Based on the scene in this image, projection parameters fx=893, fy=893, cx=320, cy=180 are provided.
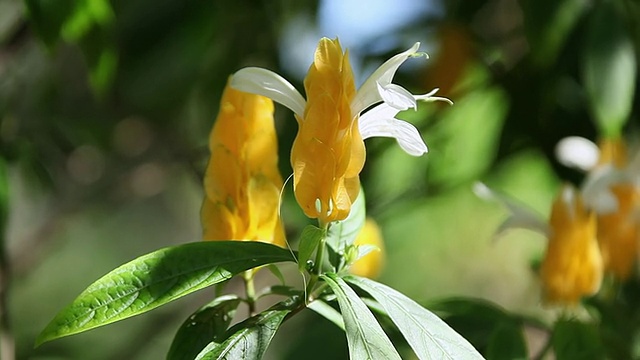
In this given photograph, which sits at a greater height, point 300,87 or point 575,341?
point 300,87

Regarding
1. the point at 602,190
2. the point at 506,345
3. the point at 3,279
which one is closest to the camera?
the point at 506,345

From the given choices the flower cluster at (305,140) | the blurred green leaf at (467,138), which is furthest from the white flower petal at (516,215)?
the blurred green leaf at (467,138)

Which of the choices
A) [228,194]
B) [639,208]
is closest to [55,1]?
[228,194]

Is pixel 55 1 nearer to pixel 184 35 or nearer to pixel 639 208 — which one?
pixel 184 35

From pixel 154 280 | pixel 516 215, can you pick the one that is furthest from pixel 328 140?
pixel 516 215

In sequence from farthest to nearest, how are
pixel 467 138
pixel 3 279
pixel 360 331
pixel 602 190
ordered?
pixel 467 138 < pixel 3 279 < pixel 602 190 < pixel 360 331

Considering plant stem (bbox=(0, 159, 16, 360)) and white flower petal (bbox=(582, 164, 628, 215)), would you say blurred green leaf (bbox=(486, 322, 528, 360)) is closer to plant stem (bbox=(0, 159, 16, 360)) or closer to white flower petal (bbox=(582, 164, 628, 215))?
white flower petal (bbox=(582, 164, 628, 215))

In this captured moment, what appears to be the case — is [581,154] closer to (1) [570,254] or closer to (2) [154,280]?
(1) [570,254]

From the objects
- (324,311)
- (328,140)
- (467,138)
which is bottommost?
(467,138)
